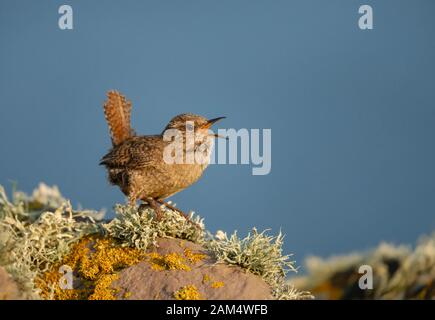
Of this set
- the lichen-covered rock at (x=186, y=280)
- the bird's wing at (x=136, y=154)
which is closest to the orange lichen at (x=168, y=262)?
the lichen-covered rock at (x=186, y=280)

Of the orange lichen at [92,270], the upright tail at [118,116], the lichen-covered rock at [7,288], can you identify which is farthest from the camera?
the upright tail at [118,116]

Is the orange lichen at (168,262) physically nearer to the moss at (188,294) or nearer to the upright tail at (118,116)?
the moss at (188,294)

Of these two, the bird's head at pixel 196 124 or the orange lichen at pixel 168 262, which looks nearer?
the orange lichen at pixel 168 262

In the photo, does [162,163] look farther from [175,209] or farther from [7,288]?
[7,288]

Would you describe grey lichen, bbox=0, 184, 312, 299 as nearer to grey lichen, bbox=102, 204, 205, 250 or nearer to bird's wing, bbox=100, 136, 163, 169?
grey lichen, bbox=102, 204, 205, 250

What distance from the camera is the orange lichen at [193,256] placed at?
5.45 metres

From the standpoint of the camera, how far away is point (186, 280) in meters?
5.17

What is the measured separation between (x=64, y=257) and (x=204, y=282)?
1624mm

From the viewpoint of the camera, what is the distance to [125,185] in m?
7.05

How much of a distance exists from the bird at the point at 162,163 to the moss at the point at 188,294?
1.31 metres

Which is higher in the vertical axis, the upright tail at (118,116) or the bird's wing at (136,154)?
the upright tail at (118,116)

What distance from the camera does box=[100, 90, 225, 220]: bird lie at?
263 inches

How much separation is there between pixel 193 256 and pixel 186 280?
0.38 m
